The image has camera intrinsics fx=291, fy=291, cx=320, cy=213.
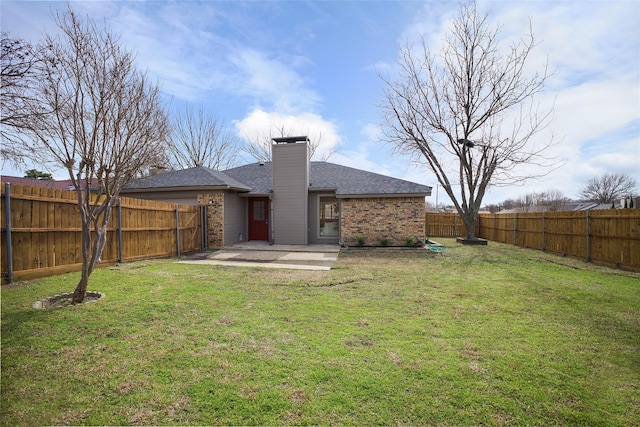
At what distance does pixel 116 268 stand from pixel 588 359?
929cm

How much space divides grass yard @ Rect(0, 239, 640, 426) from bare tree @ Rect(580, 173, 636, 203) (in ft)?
167

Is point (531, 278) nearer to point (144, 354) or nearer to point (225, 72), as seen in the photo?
point (144, 354)

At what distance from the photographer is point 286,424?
2.19m

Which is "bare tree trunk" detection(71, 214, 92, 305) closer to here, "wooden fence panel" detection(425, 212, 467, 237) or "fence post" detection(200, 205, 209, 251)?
"fence post" detection(200, 205, 209, 251)

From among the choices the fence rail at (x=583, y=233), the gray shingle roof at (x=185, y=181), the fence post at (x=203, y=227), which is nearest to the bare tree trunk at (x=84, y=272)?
the fence post at (x=203, y=227)

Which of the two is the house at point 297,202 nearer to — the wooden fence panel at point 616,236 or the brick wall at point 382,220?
the brick wall at point 382,220

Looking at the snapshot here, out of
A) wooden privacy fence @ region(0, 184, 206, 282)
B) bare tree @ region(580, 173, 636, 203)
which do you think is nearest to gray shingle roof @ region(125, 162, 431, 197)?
wooden privacy fence @ region(0, 184, 206, 282)

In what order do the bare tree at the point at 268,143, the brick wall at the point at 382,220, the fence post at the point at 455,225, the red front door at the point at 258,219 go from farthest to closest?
the bare tree at the point at 268,143, the fence post at the point at 455,225, the red front door at the point at 258,219, the brick wall at the point at 382,220

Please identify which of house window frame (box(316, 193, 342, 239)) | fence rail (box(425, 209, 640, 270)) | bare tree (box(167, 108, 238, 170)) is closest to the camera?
fence rail (box(425, 209, 640, 270))

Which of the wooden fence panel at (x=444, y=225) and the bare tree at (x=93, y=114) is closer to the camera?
the bare tree at (x=93, y=114)

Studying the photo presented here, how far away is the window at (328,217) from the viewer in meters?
14.1

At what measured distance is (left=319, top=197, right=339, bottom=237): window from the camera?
1413cm

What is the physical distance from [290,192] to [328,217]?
221cm

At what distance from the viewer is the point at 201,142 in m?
27.6
